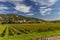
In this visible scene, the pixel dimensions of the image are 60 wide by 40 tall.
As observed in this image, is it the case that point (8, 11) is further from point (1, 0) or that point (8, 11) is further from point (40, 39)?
point (40, 39)

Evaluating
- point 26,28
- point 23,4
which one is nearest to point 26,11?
point 23,4

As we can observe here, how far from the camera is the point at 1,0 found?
2701mm

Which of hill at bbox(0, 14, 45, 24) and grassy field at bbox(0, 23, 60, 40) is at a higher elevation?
hill at bbox(0, 14, 45, 24)

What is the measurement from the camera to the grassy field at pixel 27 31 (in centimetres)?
264

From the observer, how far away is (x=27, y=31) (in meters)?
2.68

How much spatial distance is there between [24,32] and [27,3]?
1.73 ft

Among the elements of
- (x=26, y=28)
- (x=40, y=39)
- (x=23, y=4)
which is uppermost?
(x=23, y=4)

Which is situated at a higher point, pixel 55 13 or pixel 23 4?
pixel 23 4

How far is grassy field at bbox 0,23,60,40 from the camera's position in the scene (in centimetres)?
264

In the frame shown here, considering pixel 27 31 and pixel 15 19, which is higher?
pixel 15 19

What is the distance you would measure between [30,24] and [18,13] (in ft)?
0.96

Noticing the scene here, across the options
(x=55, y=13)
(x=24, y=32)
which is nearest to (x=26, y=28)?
(x=24, y=32)

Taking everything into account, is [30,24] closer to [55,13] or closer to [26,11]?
[26,11]

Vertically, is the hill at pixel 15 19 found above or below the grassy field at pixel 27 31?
above
